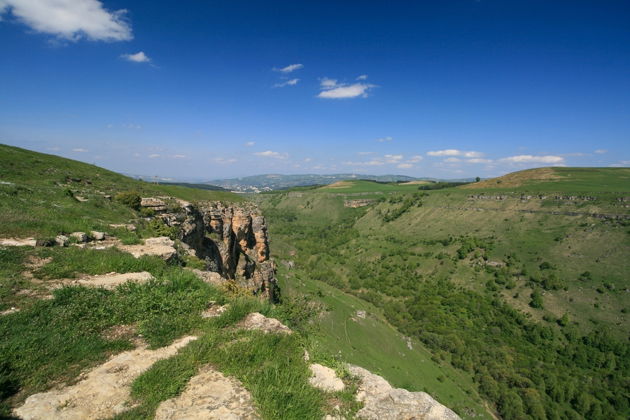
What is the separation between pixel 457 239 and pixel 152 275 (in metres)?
135

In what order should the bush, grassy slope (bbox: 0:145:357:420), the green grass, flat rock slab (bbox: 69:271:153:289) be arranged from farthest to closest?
the green grass < the bush < flat rock slab (bbox: 69:271:153:289) < grassy slope (bbox: 0:145:357:420)

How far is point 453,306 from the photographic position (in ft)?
312

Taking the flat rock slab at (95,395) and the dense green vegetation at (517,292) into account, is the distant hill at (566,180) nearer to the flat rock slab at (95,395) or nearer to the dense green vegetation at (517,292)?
the dense green vegetation at (517,292)

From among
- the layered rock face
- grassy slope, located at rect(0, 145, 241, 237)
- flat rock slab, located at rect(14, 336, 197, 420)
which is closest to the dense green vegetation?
the layered rock face

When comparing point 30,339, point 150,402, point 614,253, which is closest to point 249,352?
point 150,402

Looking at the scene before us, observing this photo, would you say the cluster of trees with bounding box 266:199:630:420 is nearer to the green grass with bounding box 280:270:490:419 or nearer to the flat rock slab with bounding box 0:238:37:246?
the green grass with bounding box 280:270:490:419

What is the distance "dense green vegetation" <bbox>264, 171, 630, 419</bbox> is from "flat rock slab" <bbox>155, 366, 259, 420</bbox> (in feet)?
242

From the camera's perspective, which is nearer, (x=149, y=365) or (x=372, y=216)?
(x=149, y=365)

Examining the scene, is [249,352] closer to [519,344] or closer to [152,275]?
[152,275]

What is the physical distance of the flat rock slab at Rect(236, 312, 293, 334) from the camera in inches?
247

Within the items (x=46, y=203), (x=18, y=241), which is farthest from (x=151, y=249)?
(x=46, y=203)

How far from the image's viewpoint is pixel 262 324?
6.45 metres

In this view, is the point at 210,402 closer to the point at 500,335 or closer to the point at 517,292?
the point at 500,335

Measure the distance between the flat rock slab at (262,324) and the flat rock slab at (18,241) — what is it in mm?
8240
